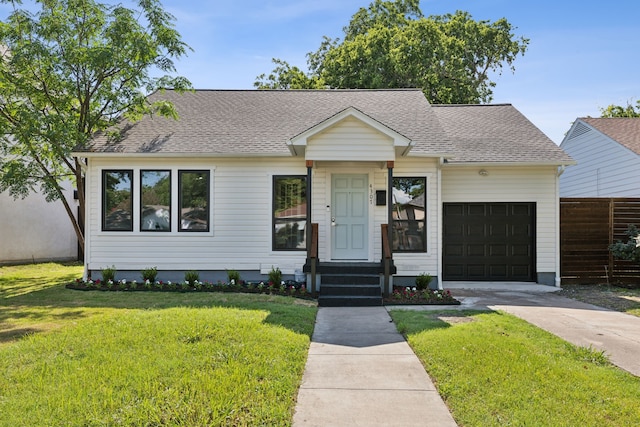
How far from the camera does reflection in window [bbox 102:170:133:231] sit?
1059cm

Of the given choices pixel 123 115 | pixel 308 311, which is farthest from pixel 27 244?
pixel 308 311

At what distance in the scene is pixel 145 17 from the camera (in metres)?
11.7

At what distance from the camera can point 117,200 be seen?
34.9 ft

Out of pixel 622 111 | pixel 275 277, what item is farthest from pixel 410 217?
pixel 622 111

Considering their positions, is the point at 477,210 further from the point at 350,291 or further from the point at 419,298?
the point at 350,291

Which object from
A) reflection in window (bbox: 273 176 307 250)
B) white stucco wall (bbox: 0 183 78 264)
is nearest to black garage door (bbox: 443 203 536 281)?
reflection in window (bbox: 273 176 307 250)

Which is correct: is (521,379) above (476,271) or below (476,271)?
below

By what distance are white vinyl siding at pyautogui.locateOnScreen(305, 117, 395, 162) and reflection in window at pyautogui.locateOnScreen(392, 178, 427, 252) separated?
1358mm

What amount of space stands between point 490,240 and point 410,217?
102 inches

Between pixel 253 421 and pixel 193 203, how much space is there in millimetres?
7858

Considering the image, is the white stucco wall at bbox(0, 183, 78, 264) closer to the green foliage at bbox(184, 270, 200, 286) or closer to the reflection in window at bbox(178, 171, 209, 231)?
the reflection in window at bbox(178, 171, 209, 231)

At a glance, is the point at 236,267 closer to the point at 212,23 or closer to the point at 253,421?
the point at 212,23

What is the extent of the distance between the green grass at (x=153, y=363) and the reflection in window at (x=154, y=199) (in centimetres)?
299

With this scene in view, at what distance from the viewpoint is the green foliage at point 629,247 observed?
34.1 feet
